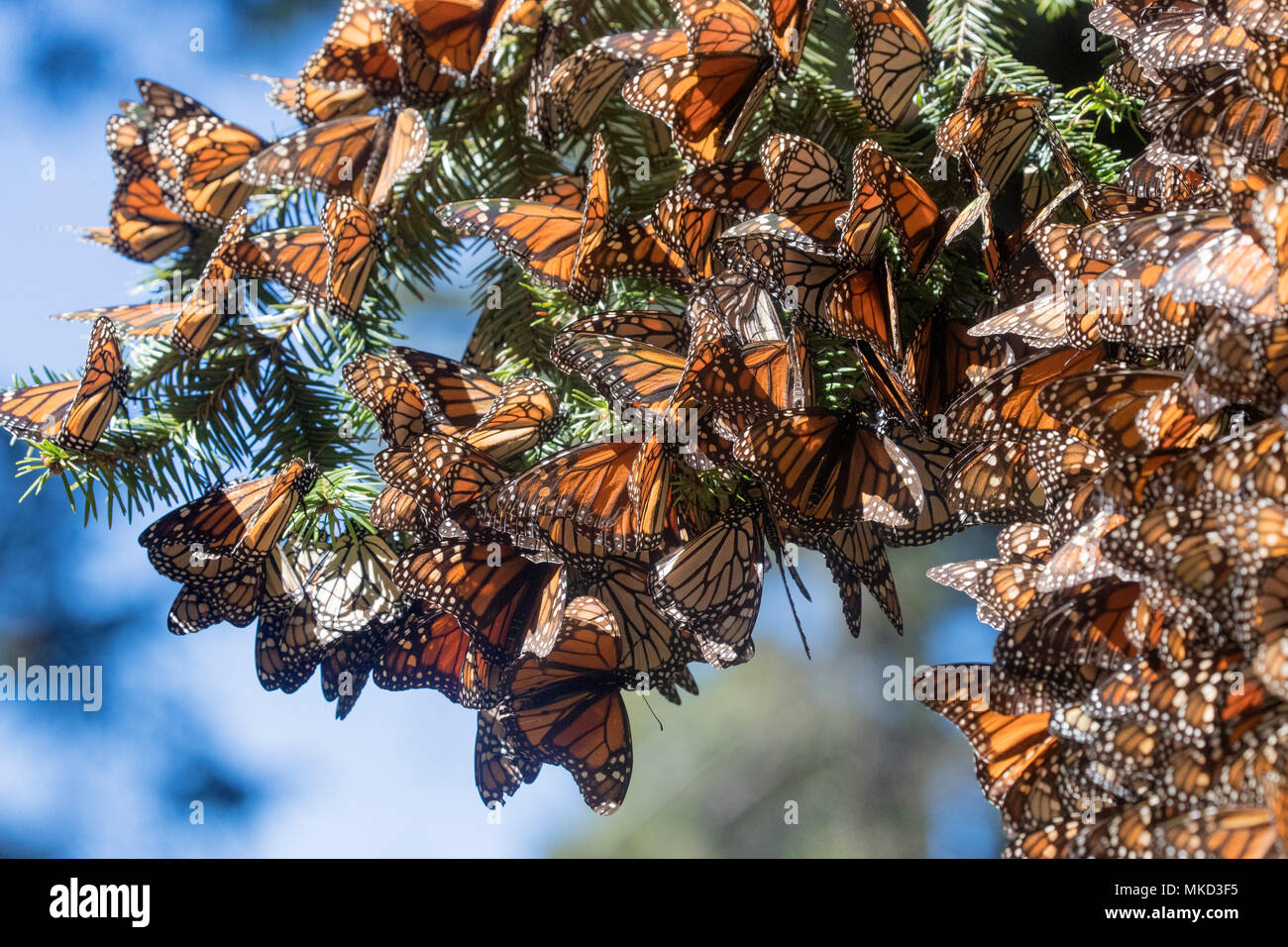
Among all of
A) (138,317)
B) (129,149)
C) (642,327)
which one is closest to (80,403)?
(138,317)

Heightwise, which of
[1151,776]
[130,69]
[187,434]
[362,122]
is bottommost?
[1151,776]

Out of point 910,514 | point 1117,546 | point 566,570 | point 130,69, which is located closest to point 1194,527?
point 1117,546

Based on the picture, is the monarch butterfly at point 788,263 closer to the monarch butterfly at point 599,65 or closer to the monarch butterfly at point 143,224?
the monarch butterfly at point 599,65

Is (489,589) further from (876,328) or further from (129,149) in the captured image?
(129,149)

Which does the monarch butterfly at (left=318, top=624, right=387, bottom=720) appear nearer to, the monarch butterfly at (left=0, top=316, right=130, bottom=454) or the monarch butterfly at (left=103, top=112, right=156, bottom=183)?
the monarch butterfly at (left=0, top=316, right=130, bottom=454)

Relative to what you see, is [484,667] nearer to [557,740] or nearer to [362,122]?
[557,740]

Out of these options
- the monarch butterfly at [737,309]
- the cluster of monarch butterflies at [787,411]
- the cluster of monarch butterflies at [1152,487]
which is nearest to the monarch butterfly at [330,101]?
the cluster of monarch butterflies at [787,411]

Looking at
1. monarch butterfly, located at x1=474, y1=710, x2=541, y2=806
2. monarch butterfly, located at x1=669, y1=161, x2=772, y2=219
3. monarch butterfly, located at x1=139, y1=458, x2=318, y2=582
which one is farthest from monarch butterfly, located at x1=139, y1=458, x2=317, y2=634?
monarch butterfly, located at x1=669, y1=161, x2=772, y2=219
